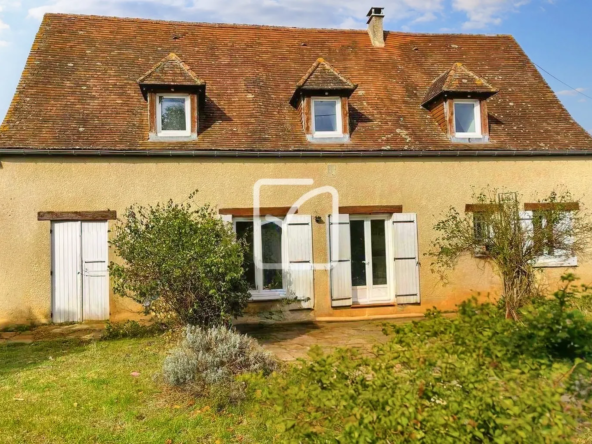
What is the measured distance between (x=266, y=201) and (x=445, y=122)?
14.9 feet

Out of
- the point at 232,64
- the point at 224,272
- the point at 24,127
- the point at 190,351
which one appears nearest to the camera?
the point at 190,351

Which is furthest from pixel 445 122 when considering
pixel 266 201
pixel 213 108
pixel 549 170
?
pixel 213 108

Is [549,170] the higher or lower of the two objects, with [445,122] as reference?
lower

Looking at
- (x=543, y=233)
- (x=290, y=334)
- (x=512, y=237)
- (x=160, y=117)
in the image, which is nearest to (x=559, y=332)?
(x=512, y=237)

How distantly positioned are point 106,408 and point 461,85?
956cm

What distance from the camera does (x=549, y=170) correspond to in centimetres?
1059

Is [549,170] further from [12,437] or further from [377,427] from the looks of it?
[12,437]

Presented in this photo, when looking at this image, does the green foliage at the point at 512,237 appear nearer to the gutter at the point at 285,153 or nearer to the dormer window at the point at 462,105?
the gutter at the point at 285,153

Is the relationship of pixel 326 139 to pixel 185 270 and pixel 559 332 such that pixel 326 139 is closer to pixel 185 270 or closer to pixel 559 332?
pixel 185 270

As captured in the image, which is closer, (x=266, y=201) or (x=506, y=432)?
(x=506, y=432)

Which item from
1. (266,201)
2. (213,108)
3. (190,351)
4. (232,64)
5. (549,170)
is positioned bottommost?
(190,351)

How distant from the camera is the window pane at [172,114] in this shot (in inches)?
389

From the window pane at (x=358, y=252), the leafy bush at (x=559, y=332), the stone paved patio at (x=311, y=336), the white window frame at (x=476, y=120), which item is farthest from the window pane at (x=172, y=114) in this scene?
the leafy bush at (x=559, y=332)

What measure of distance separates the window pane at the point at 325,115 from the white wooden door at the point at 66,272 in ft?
18.0
